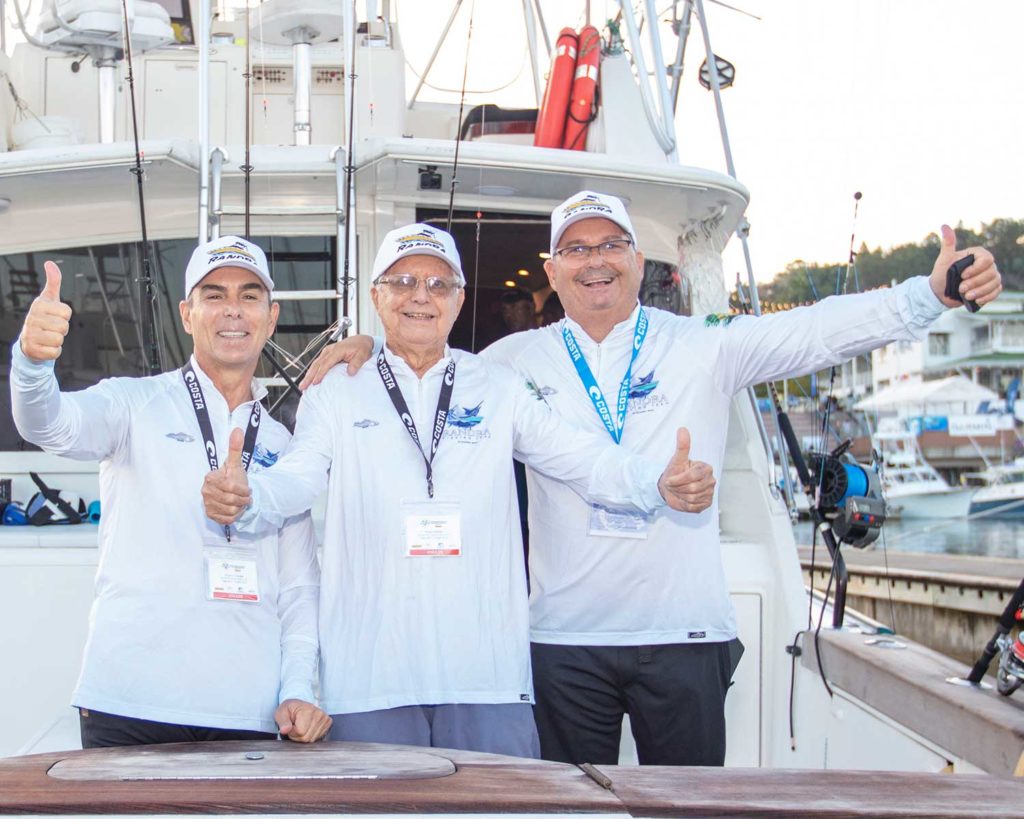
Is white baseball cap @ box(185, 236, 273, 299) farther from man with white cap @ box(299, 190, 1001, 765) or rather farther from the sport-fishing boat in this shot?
the sport-fishing boat

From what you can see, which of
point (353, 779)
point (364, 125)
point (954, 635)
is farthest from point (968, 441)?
point (353, 779)

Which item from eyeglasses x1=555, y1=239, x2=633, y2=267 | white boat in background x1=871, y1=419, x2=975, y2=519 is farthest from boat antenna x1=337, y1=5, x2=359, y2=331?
white boat in background x1=871, y1=419, x2=975, y2=519

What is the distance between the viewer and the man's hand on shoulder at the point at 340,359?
2945mm

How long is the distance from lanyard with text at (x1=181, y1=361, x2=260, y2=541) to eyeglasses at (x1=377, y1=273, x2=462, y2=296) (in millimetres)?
460

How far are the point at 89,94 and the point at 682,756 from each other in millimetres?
4598

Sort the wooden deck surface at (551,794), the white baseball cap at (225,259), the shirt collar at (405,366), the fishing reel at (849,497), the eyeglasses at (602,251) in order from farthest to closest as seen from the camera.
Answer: the fishing reel at (849,497) → the eyeglasses at (602,251) → the shirt collar at (405,366) → the white baseball cap at (225,259) → the wooden deck surface at (551,794)

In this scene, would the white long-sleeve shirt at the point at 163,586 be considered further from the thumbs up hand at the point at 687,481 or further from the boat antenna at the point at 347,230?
the boat antenna at the point at 347,230

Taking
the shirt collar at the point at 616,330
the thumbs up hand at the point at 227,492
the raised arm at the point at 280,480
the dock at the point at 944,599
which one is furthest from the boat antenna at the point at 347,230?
the dock at the point at 944,599

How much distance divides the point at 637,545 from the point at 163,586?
49.6 inches

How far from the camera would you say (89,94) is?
5.82 metres

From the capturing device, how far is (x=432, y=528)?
2.71 metres

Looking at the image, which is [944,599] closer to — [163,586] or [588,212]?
[588,212]

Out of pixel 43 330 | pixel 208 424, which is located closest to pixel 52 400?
pixel 43 330

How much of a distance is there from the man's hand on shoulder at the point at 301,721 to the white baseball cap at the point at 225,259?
1055mm
